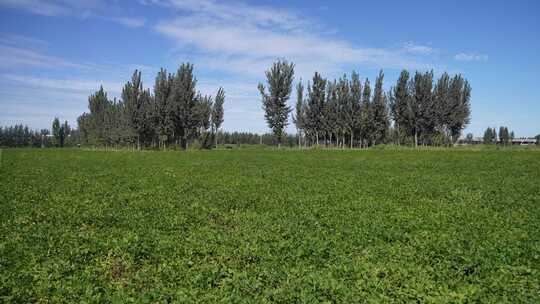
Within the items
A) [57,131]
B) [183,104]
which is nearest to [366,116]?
[183,104]

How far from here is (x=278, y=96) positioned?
9556 cm

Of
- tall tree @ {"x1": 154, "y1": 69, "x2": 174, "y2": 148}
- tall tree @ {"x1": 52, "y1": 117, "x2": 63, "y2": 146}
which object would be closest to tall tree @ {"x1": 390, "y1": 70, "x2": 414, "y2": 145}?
tall tree @ {"x1": 154, "y1": 69, "x2": 174, "y2": 148}

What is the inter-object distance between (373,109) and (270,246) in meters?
89.8

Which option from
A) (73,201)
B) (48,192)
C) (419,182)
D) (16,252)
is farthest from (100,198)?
(419,182)

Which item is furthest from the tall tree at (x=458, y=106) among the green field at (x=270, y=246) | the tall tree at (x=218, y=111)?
the green field at (x=270, y=246)

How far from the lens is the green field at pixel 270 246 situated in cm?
741

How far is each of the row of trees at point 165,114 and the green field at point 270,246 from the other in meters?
75.6

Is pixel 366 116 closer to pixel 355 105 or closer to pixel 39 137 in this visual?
pixel 355 105

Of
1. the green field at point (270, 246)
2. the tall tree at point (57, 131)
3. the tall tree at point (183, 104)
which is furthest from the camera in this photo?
the tall tree at point (57, 131)

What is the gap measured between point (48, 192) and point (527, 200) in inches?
794

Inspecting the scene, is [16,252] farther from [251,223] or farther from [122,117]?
[122,117]

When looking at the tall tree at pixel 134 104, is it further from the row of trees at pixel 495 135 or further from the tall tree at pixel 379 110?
the row of trees at pixel 495 135

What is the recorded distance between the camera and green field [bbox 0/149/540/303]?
24.3ft

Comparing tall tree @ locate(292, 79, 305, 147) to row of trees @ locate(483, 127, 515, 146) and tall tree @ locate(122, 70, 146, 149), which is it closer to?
tall tree @ locate(122, 70, 146, 149)
